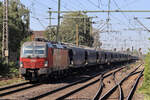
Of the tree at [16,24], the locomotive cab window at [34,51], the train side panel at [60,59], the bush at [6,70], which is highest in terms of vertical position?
the tree at [16,24]

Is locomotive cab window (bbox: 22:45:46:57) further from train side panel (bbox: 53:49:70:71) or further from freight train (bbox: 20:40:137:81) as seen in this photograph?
train side panel (bbox: 53:49:70:71)

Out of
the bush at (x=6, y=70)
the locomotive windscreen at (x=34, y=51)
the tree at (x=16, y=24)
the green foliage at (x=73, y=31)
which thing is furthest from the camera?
the green foliage at (x=73, y=31)

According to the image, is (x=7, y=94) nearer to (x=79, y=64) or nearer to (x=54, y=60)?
(x=54, y=60)

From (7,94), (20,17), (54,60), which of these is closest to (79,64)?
(54,60)

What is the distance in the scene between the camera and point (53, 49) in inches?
723

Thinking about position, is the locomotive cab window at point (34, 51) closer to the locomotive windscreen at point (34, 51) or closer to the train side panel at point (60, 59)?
the locomotive windscreen at point (34, 51)

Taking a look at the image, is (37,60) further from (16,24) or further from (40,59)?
(16,24)

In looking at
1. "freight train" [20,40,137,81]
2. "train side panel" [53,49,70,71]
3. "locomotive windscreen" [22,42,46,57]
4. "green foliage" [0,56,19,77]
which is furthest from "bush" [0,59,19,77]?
"train side panel" [53,49,70,71]

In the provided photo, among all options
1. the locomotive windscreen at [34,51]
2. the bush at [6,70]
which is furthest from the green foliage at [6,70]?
the locomotive windscreen at [34,51]

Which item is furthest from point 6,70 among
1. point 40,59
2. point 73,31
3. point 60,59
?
point 73,31

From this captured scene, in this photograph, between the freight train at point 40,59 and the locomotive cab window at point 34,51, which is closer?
the freight train at point 40,59

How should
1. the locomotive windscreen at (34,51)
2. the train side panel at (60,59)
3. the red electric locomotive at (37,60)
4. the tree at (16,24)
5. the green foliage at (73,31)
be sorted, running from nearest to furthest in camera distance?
1. the red electric locomotive at (37,60)
2. the locomotive windscreen at (34,51)
3. the train side panel at (60,59)
4. the tree at (16,24)
5. the green foliage at (73,31)

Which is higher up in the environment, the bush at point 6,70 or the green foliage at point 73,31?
the green foliage at point 73,31

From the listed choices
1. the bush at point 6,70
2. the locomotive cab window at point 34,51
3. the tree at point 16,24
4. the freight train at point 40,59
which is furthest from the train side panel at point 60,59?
the tree at point 16,24
